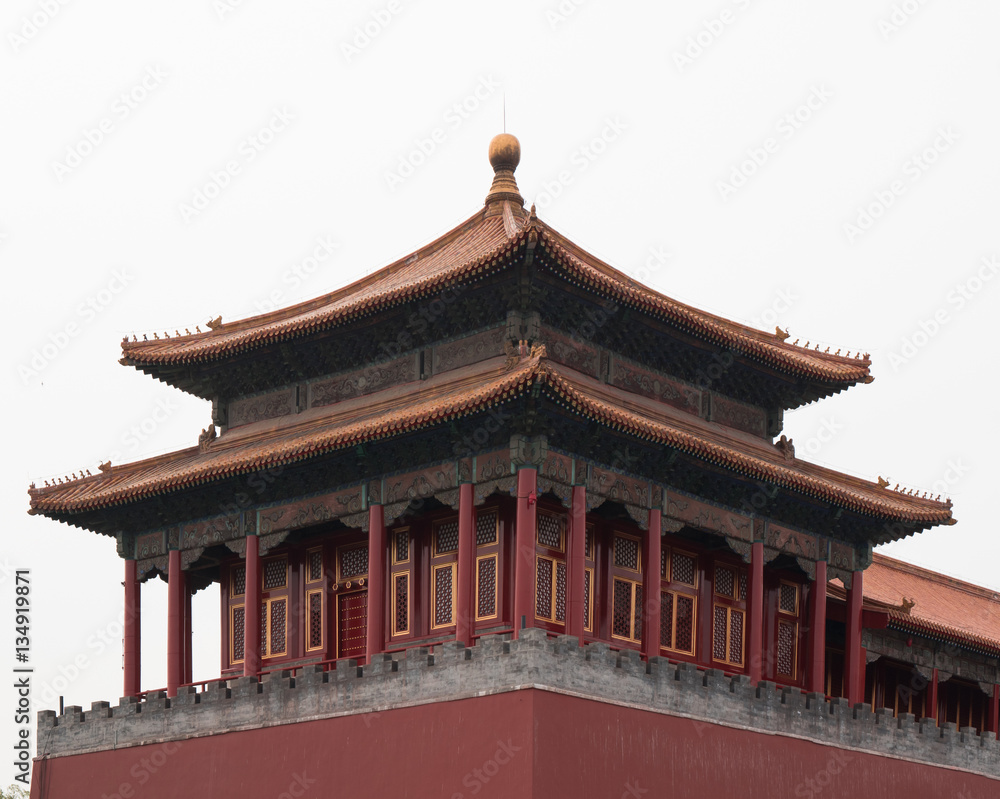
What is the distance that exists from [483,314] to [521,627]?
6637mm

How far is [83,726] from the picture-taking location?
34.5 metres

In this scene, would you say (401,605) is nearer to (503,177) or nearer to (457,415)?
(457,415)

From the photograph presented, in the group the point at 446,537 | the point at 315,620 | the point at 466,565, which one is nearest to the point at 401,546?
the point at 446,537

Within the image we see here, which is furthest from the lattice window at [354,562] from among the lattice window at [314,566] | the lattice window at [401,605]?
the lattice window at [401,605]

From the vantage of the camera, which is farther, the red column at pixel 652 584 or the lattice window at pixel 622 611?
the lattice window at pixel 622 611

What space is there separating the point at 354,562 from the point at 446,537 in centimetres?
241

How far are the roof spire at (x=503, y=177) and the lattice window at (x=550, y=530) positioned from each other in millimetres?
7284

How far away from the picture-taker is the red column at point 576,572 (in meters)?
29.9

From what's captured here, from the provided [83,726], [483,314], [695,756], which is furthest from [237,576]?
[695,756]

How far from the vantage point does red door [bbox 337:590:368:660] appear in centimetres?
3356

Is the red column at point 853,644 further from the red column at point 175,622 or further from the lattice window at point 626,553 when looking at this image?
the red column at point 175,622

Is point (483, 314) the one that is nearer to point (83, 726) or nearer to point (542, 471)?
point (542, 471)

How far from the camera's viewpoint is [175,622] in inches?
1380

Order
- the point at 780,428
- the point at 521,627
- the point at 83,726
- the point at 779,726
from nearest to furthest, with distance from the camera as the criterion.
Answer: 1. the point at 521,627
2. the point at 779,726
3. the point at 83,726
4. the point at 780,428
